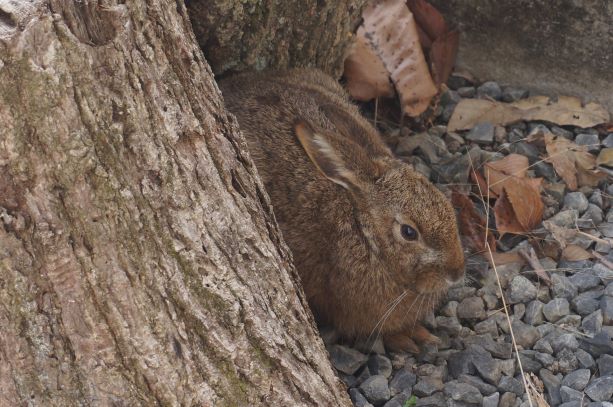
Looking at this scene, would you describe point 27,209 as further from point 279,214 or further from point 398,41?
point 398,41

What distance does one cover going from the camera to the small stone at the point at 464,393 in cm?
322

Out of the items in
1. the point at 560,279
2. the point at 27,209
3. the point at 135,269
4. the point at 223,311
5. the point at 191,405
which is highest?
the point at 27,209

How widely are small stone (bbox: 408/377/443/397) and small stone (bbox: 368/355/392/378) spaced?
0.53 ft

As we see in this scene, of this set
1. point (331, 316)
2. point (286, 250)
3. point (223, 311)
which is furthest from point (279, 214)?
point (223, 311)

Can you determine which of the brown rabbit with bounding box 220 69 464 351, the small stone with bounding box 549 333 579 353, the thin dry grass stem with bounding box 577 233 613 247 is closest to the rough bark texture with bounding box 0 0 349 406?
the brown rabbit with bounding box 220 69 464 351

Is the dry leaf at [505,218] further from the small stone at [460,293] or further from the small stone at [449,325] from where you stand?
the small stone at [449,325]

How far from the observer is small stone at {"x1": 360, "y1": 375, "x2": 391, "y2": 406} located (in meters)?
3.30

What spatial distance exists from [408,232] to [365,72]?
5.27 ft

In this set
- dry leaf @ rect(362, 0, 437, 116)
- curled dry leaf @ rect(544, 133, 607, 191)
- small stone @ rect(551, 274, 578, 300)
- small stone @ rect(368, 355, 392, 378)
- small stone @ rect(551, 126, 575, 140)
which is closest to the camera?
small stone @ rect(368, 355, 392, 378)

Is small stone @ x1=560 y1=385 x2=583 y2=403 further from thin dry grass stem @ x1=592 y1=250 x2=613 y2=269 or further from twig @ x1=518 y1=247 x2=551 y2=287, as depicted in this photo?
thin dry grass stem @ x1=592 y1=250 x2=613 y2=269

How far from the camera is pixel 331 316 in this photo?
3672 millimetres

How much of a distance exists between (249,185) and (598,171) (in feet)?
7.68

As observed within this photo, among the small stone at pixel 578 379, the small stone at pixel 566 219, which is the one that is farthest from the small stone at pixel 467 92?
the small stone at pixel 578 379

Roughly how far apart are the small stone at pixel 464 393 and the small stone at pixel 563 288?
27.9 inches
